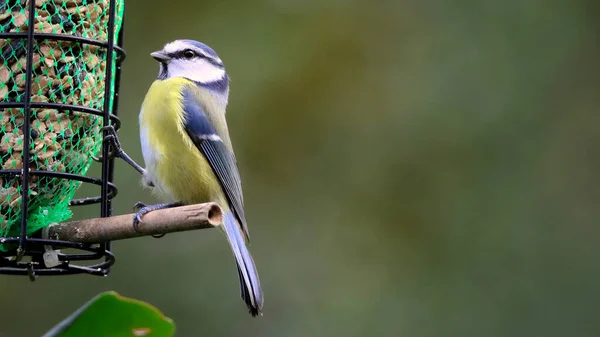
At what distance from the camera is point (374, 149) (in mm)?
6984

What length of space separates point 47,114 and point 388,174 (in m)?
3.69

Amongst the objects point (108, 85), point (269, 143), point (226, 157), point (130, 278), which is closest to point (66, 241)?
point (108, 85)

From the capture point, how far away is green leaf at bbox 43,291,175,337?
89.7 inches

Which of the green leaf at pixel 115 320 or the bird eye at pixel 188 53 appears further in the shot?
the bird eye at pixel 188 53

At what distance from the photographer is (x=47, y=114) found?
3645mm

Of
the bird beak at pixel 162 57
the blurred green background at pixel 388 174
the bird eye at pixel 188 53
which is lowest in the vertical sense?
the blurred green background at pixel 388 174

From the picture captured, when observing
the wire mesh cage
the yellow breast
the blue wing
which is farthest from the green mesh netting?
the blue wing

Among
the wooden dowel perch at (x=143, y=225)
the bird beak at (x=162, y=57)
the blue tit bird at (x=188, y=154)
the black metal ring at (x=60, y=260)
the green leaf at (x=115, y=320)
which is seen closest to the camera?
the green leaf at (x=115, y=320)

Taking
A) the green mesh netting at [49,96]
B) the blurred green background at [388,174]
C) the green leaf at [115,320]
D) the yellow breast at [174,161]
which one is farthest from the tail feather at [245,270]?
the blurred green background at [388,174]

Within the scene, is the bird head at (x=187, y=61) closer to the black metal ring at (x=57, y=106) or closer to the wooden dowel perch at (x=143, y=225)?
the black metal ring at (x=57, y=106)

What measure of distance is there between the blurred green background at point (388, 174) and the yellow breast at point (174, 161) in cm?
195

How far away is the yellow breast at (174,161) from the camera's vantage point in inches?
156

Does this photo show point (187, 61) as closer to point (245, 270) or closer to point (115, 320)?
point (245, 270)

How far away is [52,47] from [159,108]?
23.2 inches
